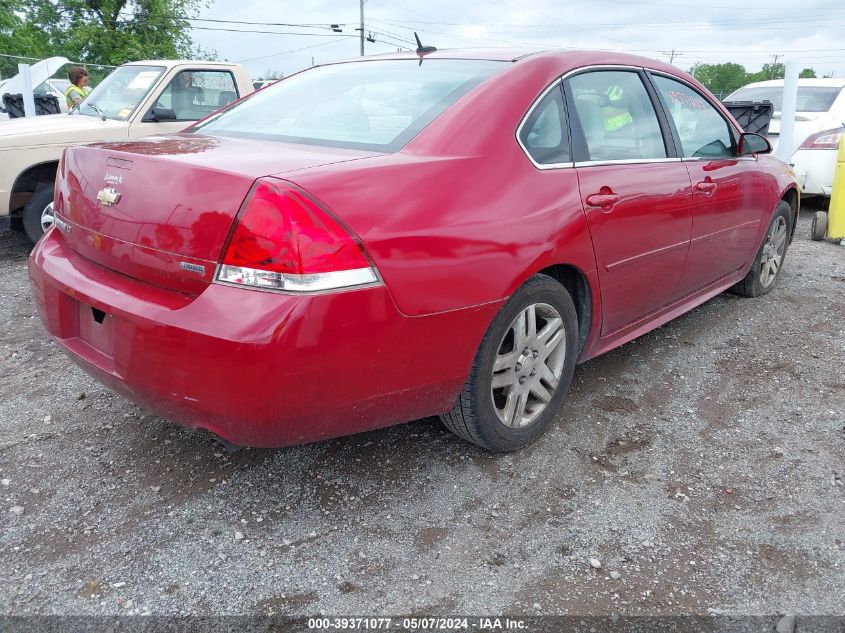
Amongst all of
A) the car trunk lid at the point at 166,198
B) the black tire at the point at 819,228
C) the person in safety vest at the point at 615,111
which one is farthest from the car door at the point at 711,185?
the black tire at the point at 819,228

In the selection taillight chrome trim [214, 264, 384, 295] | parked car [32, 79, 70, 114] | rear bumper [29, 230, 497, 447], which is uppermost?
parked car [32, 79, 70, 114]

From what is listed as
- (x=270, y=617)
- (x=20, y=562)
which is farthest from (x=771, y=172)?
(x=20, y=562)

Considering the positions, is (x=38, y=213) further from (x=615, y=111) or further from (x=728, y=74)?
(x=728, y=74)

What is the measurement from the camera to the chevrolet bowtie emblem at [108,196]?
89.2 inches

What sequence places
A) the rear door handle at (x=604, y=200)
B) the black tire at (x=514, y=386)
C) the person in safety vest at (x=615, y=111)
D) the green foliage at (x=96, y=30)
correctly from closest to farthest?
1. the black tire at (x=514, y=386)
2. the rear door handle at (x=604, y=200)
3. the person in safety vest at (x=615, y=111)
4. the green foliage at (x=96, y=30)

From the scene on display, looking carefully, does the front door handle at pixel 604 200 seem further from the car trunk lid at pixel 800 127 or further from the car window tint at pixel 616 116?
the car trunk lid at pixel 800 127

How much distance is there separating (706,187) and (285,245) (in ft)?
8.40

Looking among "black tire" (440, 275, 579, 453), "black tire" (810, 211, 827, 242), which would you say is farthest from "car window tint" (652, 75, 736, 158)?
"black tire" (810, 211, 827, 242)

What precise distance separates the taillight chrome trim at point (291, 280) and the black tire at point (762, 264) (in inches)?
144

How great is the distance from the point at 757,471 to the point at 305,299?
6.59ft

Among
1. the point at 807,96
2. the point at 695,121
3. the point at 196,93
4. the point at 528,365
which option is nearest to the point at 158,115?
the point at 196,93

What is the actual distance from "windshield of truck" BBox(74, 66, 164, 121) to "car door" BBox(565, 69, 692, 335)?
4787 mm

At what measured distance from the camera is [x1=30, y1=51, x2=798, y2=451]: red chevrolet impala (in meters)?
1.97

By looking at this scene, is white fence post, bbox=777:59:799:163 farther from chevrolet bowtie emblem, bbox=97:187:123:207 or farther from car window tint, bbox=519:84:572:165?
chevrolet bowtie emblem, bbox=97:187:123:207
